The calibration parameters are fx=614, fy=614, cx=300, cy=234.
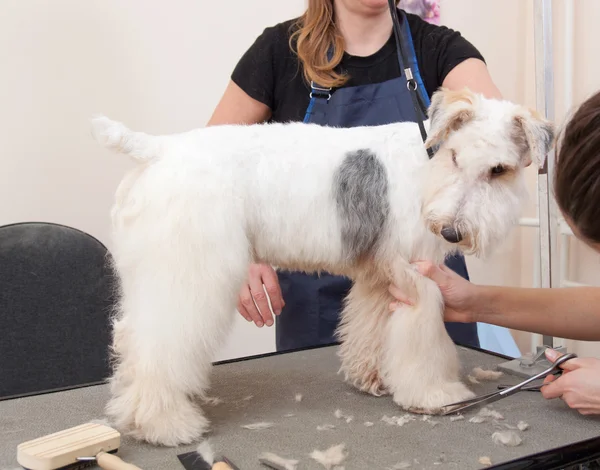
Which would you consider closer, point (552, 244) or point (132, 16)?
point (552, 244)

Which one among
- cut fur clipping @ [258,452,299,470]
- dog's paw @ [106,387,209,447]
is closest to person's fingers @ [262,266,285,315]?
dog's paw @ [106,387,209,447]

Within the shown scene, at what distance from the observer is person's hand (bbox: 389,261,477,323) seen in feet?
4.40

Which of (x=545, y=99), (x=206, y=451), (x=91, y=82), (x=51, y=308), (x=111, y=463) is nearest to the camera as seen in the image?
(x=111, y=463)

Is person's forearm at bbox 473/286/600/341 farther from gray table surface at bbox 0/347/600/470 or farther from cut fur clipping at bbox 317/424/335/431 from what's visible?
cut fur clipping at bbox 317/424/335/431

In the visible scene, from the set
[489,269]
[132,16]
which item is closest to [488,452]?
[132,16]

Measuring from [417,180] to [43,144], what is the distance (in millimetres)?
1587

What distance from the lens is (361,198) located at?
1303mm

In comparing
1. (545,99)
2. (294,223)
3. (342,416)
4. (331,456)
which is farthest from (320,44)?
(331,456)

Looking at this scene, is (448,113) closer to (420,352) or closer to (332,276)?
(420,352)

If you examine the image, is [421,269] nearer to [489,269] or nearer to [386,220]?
[386,220]

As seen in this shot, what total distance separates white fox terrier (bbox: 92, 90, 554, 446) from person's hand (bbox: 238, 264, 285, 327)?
0.42m

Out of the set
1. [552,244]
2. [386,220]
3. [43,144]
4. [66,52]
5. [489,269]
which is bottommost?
[489,269]

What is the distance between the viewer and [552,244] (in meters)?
1.72

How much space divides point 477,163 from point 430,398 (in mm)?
510
